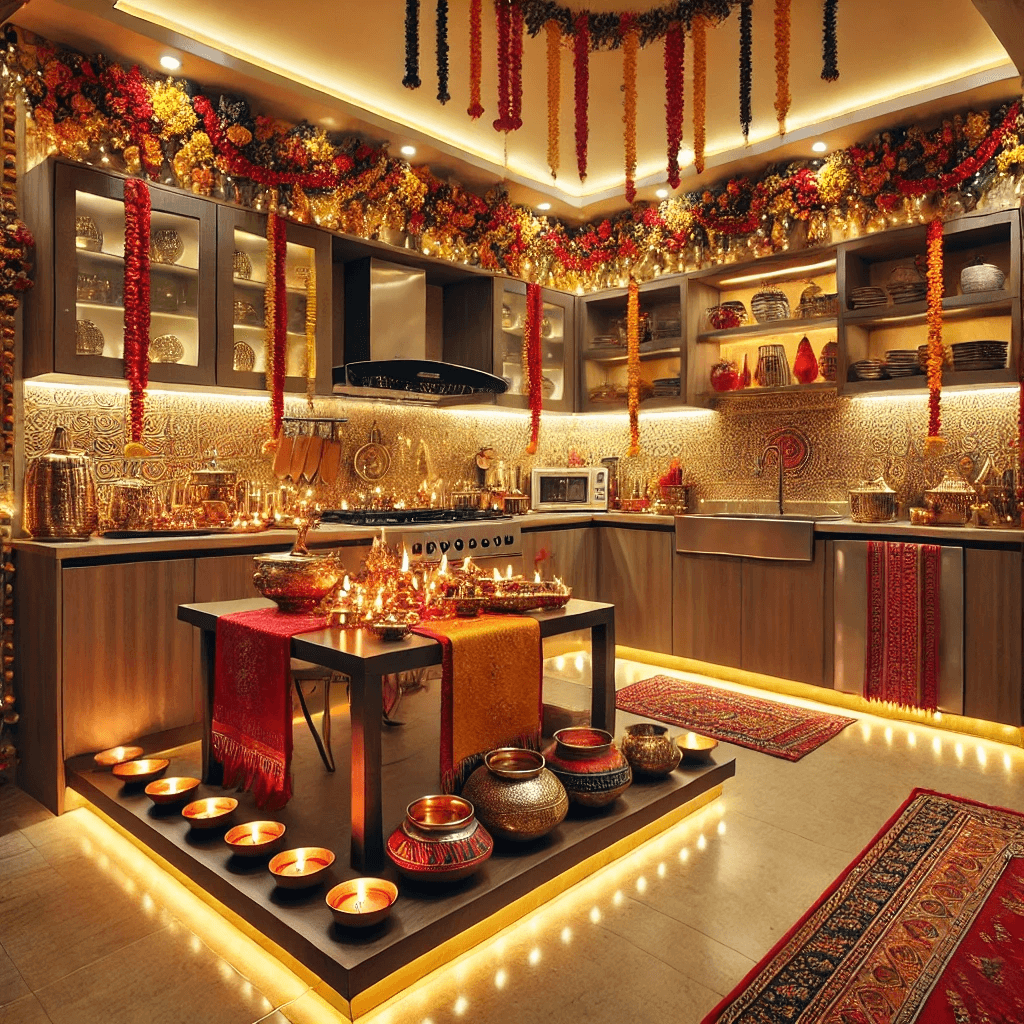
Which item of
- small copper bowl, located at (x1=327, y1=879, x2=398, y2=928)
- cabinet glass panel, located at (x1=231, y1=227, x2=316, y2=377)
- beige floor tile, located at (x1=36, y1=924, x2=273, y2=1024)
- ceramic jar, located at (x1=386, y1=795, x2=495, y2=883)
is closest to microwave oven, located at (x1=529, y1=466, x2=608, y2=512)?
cabinet glass panel, located at (x1=231, y1=227, x2=316, y2=377)

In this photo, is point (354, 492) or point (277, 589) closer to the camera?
point (277, 589)

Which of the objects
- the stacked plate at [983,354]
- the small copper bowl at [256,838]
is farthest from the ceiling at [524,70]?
the small copper bowl at [256,838]

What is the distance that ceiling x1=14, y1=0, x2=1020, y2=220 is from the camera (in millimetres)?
3348

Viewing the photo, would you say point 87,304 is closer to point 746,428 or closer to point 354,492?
point 354,492

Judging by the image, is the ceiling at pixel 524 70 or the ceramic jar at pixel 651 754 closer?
the ceramic jar at pixel 651 754

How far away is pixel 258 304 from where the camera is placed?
12.9ft

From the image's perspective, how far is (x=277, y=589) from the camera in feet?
7.86

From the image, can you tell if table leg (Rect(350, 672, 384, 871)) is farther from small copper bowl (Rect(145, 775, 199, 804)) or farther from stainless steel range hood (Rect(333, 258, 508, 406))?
stainless steel range hood (Rect(333, 258, 508, 406))

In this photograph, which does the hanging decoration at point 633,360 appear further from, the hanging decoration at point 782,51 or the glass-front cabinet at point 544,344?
the hanging decoration at point 782,51

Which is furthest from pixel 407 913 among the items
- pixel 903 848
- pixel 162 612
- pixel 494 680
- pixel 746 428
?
pixel 746 428

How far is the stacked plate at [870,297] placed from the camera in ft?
14.0

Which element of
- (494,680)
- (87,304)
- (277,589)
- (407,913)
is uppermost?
(87,304)

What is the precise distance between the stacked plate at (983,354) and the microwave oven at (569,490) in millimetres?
2311

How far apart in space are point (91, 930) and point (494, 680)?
50.0 inches
